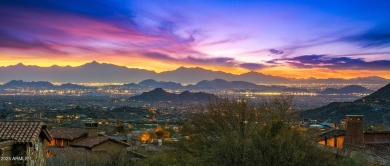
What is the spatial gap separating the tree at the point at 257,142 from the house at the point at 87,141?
14.2 metres

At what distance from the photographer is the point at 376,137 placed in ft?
105

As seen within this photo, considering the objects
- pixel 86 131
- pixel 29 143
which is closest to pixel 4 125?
pixel 29 143

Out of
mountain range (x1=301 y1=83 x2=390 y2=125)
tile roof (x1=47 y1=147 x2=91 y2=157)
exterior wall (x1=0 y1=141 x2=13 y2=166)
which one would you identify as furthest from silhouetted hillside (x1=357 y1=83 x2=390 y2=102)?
exterior wall (x1=0 y1=141 x2=13 y2=166)

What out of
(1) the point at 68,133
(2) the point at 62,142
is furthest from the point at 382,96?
(2) the point at 62,142

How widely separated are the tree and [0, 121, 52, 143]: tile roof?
7564 mm

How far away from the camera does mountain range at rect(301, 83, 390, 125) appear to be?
8575 centimetres

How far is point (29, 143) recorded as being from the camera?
66.7 feet

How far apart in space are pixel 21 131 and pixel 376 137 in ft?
76.3

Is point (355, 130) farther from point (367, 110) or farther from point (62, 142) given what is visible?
point (367, 110)

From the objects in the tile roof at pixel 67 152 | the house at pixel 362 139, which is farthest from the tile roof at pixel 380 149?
the tile roof at pixel 67 152

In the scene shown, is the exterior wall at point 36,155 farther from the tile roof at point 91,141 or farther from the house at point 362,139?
the house at point 362,139

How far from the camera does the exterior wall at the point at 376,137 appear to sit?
31.8 m

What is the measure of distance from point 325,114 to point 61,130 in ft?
257

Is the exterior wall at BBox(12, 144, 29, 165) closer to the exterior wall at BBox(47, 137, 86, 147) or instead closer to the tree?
the tree
